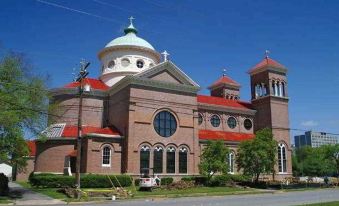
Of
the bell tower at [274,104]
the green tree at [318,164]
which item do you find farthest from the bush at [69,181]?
the green tree at [318,164]

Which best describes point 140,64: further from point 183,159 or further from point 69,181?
point 69,181

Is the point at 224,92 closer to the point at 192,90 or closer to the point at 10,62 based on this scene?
the point at 192,90

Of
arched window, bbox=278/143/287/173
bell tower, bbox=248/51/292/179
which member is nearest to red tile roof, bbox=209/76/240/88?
bell tower, bbox=248/51/292/179

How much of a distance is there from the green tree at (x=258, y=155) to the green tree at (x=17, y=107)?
2296cm

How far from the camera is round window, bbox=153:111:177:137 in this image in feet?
142

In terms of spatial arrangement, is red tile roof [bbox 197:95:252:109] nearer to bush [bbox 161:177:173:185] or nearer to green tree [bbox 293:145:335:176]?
bush [bbox 161:177:173:185]

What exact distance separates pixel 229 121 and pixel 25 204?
35204 millimetres

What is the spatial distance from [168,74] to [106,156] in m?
11.9

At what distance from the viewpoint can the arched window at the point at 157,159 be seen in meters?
41.9

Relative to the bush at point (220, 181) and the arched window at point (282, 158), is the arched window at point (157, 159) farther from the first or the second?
the arched window at point (282, 158)

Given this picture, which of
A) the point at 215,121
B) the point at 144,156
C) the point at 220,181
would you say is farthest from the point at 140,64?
the point at 220,181

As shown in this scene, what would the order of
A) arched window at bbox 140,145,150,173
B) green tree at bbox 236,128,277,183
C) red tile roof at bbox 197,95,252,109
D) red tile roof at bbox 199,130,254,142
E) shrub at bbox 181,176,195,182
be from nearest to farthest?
shrub at bbox 181,176,195,182
arched window at bbox 140,145,150,173
green tree at bbox 236,128,277,183
red tile roof at bbox 199,130,254,142
red tile roof at bbox 197,95,252,109

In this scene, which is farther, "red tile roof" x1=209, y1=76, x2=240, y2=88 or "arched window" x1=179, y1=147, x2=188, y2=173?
"red tile roof" x1=209, y1=76, x2=240, y2=88

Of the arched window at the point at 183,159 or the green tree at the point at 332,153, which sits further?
the green tree at the point at 332,153
